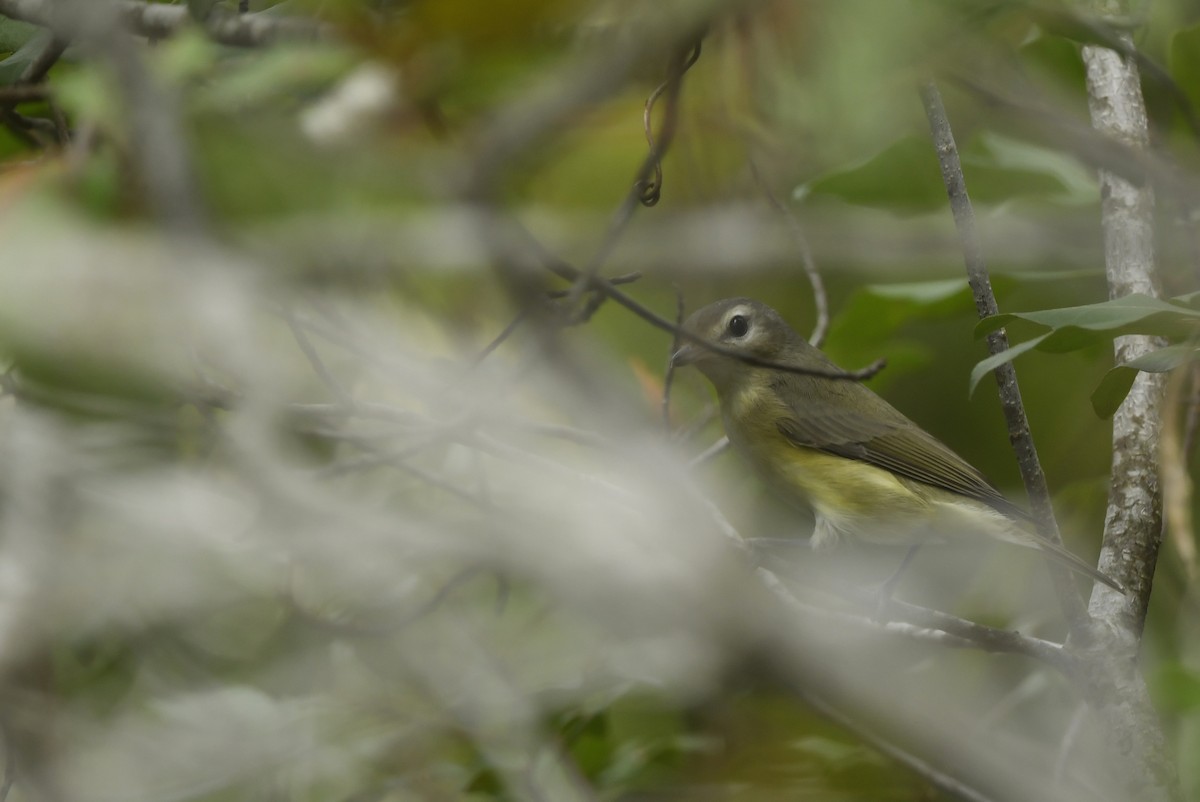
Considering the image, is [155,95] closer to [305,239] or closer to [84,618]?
[305,239]

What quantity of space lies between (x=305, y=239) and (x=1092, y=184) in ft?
6.19

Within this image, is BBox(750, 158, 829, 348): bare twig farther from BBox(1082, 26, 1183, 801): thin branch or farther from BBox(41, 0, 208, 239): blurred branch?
BBox(41, 0, 208, 239): blurred branch

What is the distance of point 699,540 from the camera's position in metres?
0.82

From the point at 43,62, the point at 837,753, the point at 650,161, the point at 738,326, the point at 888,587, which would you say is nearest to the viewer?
the point at 650,161

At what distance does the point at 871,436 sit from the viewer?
300 cm

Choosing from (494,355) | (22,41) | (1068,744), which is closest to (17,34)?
(22,41)

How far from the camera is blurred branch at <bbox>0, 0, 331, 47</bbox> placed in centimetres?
199

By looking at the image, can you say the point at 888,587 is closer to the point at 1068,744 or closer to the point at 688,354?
the point at 1068,744

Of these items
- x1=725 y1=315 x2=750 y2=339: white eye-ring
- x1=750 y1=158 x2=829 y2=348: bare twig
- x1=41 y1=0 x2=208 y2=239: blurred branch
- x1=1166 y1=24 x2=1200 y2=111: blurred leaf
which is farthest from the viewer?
x1=725 y1=315 x2=750 y2=339: white eye-ring

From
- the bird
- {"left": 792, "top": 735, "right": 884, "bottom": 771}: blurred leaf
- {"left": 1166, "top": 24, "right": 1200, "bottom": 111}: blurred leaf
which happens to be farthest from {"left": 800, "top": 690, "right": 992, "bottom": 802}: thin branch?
{"left": 1166, "top": 24, "right": 1200, "bottom": 111}: blurred leaf

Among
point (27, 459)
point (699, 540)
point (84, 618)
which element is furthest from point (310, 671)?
point (699, 540)

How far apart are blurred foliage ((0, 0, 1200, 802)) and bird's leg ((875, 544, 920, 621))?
0.54ft

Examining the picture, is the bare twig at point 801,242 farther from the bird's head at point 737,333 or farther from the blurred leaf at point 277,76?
the blurred leaf at point 277,76

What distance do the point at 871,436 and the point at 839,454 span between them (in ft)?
0.32
